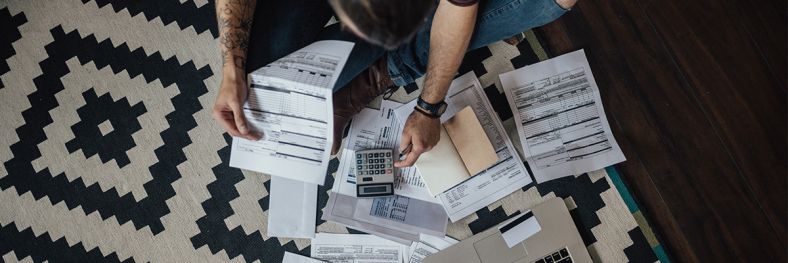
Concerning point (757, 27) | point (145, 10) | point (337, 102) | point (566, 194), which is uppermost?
point (145, 10)

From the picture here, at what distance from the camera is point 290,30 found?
110cm

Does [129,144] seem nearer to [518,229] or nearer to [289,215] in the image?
[289,215]

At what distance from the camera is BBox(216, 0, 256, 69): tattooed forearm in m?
1.05

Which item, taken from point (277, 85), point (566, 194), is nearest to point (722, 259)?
point (566, 194)

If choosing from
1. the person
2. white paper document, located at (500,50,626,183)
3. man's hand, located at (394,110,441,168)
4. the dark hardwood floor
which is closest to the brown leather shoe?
the person

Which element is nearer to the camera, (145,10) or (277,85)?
(277,85)

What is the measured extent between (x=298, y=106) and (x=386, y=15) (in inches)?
16.1

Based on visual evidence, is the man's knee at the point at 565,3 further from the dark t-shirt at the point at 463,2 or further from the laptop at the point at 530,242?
the laptop at the point at 530,242

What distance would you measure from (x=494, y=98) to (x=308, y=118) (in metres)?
0.45

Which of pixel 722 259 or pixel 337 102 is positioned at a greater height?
pixel 337 102

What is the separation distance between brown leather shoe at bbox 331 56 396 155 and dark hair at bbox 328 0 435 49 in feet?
1.51

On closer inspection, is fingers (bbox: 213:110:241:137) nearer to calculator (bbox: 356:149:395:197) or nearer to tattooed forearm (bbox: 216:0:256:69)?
tattooed forearm (bbox: 216:0:256:69)

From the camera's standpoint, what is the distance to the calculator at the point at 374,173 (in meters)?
1.24

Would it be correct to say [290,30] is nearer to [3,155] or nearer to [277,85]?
[277,85]
